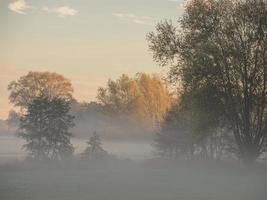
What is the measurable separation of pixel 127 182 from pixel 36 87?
6571cm

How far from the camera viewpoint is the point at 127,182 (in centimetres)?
4112

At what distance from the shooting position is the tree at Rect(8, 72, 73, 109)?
102375mm

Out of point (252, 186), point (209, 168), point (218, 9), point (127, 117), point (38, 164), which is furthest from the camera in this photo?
point (127, 117)

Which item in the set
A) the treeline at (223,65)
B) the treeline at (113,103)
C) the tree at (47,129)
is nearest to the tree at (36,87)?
the treeline at (113,103)

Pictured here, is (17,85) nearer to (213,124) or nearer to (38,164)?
(38,164)

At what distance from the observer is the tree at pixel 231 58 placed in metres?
47.4

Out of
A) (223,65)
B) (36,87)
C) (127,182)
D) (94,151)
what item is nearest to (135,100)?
(36,87)

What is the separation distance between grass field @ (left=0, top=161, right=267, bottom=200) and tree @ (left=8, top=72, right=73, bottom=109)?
46.7 m

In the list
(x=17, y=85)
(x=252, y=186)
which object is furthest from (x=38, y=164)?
(x=17, y=85)

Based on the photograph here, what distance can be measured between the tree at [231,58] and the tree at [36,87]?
2173 inches

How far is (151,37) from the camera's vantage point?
49.7 metres

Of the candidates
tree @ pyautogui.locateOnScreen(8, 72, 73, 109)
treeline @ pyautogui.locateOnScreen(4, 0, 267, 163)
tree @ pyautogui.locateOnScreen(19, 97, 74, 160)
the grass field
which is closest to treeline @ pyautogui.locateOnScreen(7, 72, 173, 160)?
tree @ pyautogui.locateOnScreen(8, 72, 73, 109)

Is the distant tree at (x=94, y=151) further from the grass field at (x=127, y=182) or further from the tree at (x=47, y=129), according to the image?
the tree at (x=47, y=129)

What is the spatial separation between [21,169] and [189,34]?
702 inches
